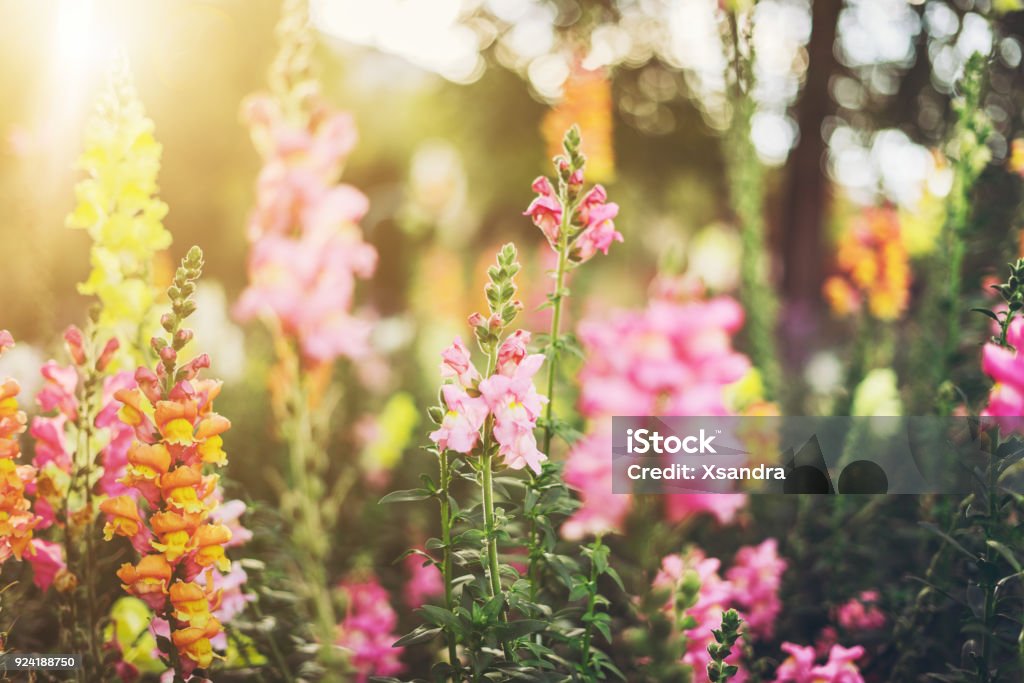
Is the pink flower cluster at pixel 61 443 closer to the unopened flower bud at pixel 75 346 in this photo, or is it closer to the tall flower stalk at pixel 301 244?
the unopened flower bud at pixel 75 346

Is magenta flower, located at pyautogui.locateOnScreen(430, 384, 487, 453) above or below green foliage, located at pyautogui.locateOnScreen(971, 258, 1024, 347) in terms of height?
below

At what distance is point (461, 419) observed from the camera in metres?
1.31

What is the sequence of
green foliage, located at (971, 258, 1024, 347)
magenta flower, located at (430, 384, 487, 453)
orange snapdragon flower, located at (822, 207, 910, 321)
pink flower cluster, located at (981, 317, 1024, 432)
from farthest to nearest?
orange snapdragon flower, located at (822, 207, 910, 321) → green foliage, located at (971, 258, 1024, 347) → pink flower cluster, located at (981, 317, 1024, 432) → magenta flower, located at (430, 384, 487, 453)

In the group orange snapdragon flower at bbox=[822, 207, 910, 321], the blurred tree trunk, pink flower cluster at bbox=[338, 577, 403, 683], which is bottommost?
pink flower cluster at bbox=[338, 577, 403, 683]

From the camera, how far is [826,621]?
215cm

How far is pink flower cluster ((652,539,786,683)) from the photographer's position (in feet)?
5.57

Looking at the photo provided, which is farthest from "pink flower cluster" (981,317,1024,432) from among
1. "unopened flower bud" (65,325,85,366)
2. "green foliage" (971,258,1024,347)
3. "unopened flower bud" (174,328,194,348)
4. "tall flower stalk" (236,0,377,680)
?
"unopened flower bud" (65,325,85,366)

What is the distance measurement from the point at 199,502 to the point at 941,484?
6.24 ft

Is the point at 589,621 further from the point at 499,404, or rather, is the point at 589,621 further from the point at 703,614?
the point at 499,404

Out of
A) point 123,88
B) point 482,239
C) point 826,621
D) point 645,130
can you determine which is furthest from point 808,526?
point 482,239

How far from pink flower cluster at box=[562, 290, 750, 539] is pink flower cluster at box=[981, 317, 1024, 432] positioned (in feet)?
1.68

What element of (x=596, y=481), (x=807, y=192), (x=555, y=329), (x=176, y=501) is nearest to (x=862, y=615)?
(x=596, y=481)

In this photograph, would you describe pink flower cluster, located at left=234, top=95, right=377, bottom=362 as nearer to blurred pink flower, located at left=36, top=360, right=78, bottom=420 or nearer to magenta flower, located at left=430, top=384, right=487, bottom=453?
blurred pink flower, located at left=36, top=360, right=78, bottom=420

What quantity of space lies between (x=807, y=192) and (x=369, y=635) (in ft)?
15.6
